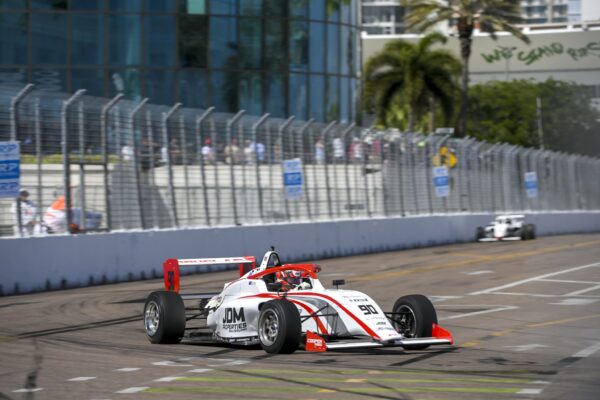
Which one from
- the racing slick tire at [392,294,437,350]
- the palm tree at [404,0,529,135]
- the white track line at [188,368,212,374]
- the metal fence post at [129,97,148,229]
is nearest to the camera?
the white track line at [188,368,212,374]

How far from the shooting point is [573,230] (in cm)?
5350

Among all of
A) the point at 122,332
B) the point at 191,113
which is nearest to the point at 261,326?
the point at 122,332

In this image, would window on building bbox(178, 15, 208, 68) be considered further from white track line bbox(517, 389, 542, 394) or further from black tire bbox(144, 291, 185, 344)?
white track line bbox(517, 389, 542, 394)

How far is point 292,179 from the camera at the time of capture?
29.1 m

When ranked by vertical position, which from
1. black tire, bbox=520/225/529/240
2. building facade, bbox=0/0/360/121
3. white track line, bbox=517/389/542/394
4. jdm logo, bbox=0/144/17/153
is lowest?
white track line, bbox=517/389/542/394

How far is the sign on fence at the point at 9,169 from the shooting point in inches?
780

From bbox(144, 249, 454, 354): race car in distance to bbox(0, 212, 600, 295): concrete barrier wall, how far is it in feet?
23.8

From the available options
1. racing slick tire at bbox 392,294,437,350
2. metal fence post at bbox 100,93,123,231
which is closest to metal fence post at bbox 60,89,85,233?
metal fence post at bbox 100,93,123,231

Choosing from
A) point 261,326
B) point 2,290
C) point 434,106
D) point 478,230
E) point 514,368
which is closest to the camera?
point 514,368

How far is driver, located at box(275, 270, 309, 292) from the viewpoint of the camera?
12.9 m

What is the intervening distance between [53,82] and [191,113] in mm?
18060

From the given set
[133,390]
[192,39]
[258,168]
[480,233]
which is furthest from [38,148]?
[192,39]

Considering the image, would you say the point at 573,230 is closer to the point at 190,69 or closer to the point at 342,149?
the point at 190,69

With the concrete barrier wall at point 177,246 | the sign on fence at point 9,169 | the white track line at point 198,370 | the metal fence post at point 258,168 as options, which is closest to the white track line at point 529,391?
the white track line at point 198,370
